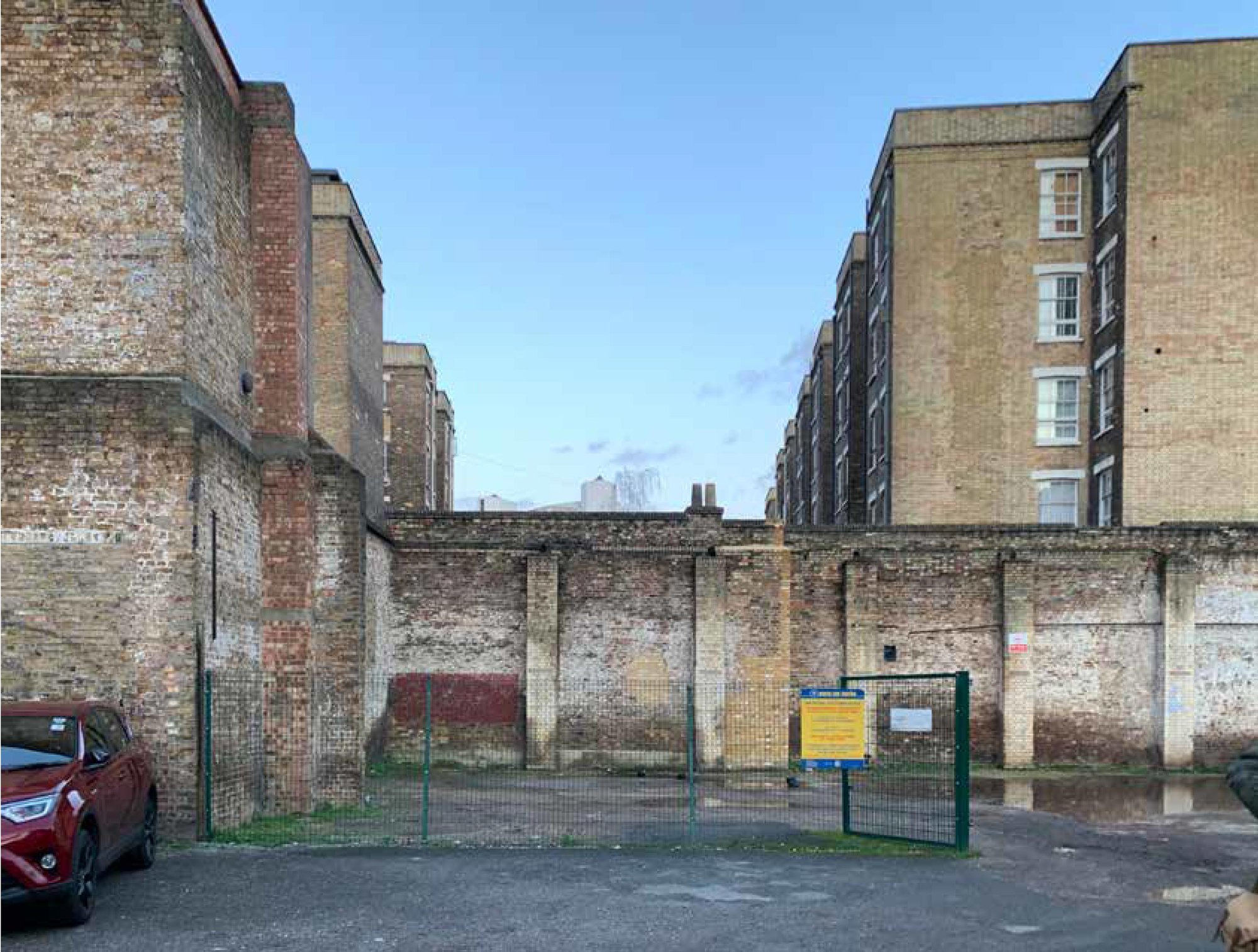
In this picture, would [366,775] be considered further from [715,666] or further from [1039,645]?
[1039,645]

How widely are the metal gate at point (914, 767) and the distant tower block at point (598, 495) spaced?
54.4 metres

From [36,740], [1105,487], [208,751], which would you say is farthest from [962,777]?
[1105,487]

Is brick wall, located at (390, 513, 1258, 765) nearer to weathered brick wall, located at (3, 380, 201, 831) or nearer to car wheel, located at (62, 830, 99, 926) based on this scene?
weathered brick wall, located at (3, 380, 201, 831)

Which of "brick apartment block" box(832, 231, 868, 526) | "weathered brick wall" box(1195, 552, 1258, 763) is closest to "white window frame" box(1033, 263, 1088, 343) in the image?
"brick apartment block" box(832, 231, 868, 526)

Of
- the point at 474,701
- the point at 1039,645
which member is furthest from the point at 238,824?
the point at 1039,645

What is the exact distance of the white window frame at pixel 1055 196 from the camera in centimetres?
2997

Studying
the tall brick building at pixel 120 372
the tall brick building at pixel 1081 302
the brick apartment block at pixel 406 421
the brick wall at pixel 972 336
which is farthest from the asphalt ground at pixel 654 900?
the brick apartment block at pixel 406 421

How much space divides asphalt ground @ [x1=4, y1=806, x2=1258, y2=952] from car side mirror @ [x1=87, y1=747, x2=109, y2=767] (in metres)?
1.26

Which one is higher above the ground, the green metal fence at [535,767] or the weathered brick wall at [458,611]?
the weathered brick wall at [458,611]

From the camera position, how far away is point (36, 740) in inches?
352

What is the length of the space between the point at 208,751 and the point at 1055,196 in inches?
1105

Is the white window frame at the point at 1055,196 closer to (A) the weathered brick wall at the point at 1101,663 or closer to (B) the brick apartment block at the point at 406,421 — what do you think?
(A) the weathered brick wall at the point at 1101,663

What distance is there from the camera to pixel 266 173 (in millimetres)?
14500

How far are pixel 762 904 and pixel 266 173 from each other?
11.7m
